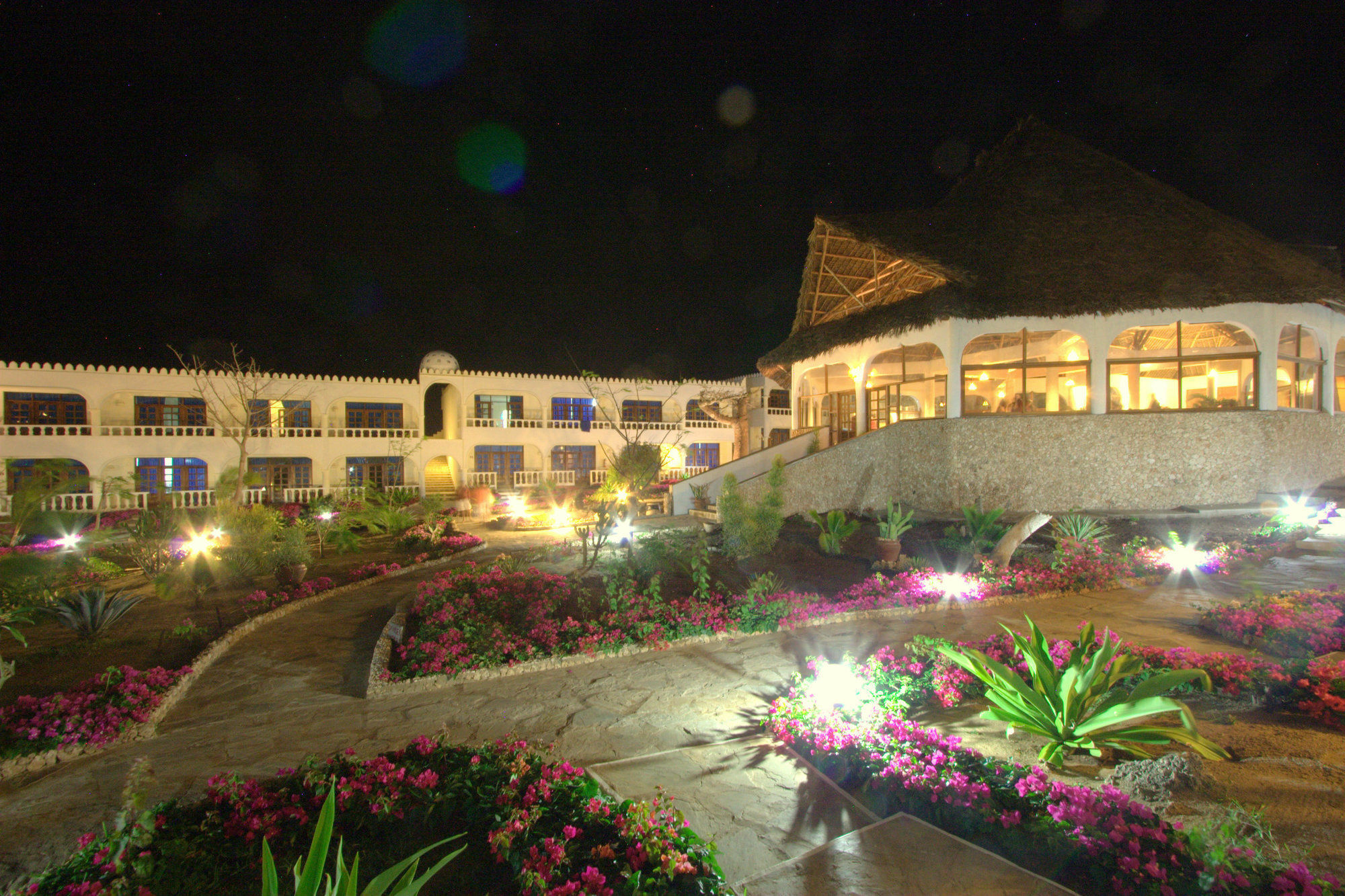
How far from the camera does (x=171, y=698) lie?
5500 millimetres

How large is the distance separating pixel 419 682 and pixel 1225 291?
685 inches

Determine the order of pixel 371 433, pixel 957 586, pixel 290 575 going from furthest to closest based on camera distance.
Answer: pixel 371 433, pixel 290 575, pixel 957 586

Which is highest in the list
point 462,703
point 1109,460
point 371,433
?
point 371,433

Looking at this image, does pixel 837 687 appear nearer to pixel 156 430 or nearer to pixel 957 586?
pixel 957 586

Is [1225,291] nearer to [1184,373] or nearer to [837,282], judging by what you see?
[1184,373]

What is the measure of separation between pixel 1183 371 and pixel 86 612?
21.5m

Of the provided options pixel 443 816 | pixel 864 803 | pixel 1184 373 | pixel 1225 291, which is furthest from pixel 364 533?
pixel 1184 373

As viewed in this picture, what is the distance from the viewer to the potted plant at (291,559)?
950cm

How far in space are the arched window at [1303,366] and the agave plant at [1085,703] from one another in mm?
17030

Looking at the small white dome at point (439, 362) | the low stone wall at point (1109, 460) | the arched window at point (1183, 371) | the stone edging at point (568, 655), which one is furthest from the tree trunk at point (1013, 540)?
the small white dome at point (439, 362)

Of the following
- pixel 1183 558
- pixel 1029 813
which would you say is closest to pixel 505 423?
pixel 1183 558

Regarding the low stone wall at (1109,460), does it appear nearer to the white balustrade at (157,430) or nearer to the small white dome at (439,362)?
the small white dome at (439,362)

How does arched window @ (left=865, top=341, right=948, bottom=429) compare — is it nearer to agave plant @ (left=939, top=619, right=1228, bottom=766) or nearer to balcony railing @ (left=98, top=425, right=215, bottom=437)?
agave plant @ (left=939, top=619, right=1228, bottom=766)

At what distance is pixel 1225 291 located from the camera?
542 inches
